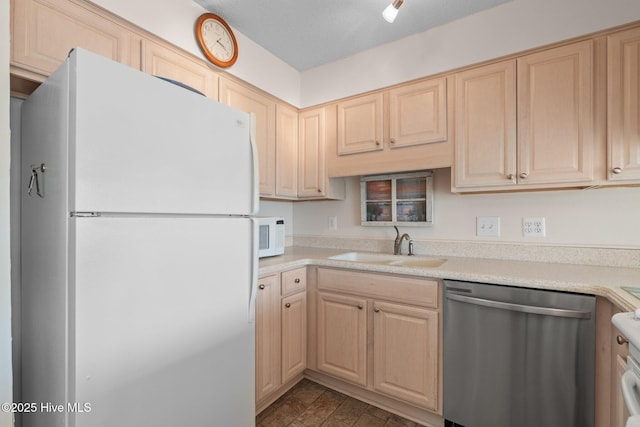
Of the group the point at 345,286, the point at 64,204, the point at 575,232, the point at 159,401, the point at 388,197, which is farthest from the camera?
the point at 388,197

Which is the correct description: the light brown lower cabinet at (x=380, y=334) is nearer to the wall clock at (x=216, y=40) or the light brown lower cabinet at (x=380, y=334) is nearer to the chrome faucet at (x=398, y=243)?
the chrome faucet at (x=398, y=243)

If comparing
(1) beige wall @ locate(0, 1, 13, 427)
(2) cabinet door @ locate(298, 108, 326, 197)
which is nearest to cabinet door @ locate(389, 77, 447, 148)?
(2) cabinet door @ locate(298, 108, 326, 197)

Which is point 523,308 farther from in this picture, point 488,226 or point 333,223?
point 333,223

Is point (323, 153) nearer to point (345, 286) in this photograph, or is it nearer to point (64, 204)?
point (345, 286)

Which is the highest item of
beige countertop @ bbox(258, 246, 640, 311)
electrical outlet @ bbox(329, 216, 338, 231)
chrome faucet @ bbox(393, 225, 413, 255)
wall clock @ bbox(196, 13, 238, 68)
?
wall clock @ bbox(196, 13, 238, 68)

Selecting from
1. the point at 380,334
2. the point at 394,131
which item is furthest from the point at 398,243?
the point at 394,131

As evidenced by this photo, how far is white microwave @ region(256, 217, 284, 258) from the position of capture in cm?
202

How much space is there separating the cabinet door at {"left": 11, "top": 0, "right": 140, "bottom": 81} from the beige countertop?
1299mm

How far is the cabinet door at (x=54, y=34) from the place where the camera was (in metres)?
1.12

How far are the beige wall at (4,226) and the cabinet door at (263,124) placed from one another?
1207 millimetres

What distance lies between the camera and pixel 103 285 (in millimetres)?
877

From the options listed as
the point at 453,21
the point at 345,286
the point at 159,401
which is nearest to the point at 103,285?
the point at 159,401

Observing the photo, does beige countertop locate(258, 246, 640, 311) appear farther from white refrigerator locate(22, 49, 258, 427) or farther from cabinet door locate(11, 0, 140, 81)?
cabinet door locate(11, 0, 140, 81)

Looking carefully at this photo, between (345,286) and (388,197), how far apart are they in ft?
2.78
